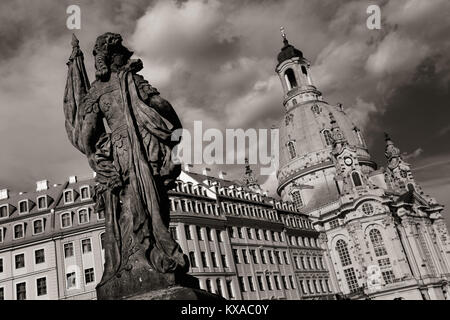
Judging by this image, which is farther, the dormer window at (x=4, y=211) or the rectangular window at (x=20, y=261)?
the dormer window at (x=4, y=211)

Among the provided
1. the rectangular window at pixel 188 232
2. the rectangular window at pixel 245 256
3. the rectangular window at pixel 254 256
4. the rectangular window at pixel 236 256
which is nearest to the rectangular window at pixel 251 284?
the rectangular window at pixel 245 256

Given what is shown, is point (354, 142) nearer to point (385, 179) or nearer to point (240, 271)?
point (385, 179)

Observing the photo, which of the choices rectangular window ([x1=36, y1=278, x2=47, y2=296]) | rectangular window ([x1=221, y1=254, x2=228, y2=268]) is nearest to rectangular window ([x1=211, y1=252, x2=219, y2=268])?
rectangular window ([x1=221, y1=254, x2=228, y2=268])

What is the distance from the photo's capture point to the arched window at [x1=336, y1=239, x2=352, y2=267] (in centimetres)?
7896

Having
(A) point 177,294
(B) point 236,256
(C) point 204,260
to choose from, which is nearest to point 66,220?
(C) point 204,260

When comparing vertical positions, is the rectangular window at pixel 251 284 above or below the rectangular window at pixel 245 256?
below

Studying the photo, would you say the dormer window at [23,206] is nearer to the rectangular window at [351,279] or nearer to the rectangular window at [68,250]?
the rectangular window at [68,250]

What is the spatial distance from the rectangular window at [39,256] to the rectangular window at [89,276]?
15.6ft

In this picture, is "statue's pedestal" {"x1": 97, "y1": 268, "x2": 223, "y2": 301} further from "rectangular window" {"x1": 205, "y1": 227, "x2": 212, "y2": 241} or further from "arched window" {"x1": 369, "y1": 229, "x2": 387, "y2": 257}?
"arched window" {"x1": 369, "y1": 229, "x2": 387, "y2": 257}

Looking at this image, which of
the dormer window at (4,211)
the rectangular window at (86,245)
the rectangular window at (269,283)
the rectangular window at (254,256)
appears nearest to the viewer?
the rectangular window at (86,245)

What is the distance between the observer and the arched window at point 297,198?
9212cm
